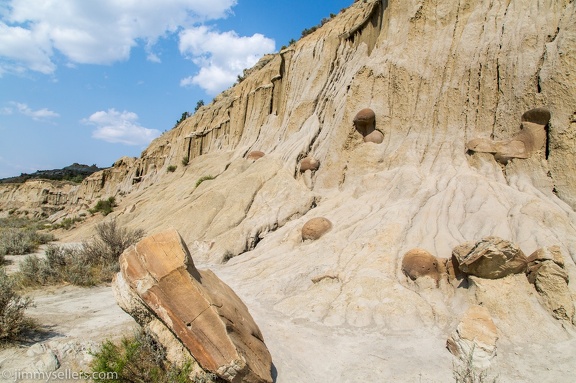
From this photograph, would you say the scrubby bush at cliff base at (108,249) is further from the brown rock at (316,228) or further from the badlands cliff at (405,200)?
the brown rock at (316,228)

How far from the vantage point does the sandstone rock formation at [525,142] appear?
9602mm

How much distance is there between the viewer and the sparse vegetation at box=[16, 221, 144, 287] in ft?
26.8

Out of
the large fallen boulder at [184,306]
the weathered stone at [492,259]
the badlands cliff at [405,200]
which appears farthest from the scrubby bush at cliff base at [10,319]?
the weathered stone at [492,259]

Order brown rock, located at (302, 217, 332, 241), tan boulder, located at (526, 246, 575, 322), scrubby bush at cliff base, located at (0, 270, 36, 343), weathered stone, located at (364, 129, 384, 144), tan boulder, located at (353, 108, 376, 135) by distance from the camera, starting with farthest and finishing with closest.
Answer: tan boulder, located at (353, 108, 376, 135)
weathered stone, located at (364, 129, 384, 144)
brown rock, located at (302, 217, 332, 241)
tan boulder, located at (526, 246, 575, 322)
scrubby bush at cliff base, located at (0, 270, 36, 343)

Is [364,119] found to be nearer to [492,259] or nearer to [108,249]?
[492,259]

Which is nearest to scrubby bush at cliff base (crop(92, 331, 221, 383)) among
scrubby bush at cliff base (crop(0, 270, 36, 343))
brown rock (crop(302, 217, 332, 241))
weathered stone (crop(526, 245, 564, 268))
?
scrubby bush at cliff base (crop(0, 270, 36, 343))

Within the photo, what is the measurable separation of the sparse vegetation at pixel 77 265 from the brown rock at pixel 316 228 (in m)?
5.03

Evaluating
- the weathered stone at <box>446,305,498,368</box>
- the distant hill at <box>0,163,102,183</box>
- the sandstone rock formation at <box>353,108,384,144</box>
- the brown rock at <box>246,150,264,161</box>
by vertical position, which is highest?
the distant hill at <box>0,163,102,183</box>

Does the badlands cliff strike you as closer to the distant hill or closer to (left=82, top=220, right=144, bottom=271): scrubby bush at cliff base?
(left=82, top=220, right=144, bottom=271): scrubby bush at cliff base

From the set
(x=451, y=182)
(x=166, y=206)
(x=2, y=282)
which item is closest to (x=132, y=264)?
(x=2, y=282)

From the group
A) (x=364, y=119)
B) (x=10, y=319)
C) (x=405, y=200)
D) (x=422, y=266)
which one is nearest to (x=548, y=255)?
(x=422, y=266)

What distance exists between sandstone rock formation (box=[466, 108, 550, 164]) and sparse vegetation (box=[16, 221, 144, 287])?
10.7 m

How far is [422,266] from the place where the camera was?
23.7 feet

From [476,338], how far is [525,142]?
670 centimetres
